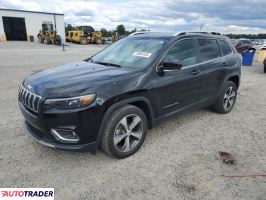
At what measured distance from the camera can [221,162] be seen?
11.1ft

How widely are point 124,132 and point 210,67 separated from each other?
2.22 metres

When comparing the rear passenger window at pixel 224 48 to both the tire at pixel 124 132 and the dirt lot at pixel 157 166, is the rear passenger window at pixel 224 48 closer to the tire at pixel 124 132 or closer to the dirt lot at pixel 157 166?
the dirt lot at pixel 157 166

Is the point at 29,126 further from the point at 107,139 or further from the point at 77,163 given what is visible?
the point at 107,139

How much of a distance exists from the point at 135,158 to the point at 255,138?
2.23 metres

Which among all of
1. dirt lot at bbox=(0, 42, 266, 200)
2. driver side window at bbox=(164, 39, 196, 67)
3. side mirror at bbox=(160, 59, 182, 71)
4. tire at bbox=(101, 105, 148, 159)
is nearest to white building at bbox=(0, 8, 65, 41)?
driver side window at bbox=(164, 39, 196, 67)

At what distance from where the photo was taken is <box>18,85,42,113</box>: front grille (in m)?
2.94

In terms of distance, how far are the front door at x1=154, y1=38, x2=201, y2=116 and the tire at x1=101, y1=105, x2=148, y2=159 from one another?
45 cm

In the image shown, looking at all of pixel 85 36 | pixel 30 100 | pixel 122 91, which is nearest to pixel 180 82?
pixel 122 91

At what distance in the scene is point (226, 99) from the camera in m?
5.23

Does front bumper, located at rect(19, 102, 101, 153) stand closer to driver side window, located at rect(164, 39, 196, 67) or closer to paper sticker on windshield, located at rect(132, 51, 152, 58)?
paper sticker on windshield, located at rect(132, 51, 152, 58)

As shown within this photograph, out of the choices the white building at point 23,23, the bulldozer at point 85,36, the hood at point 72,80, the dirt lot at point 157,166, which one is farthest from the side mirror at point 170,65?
the white building at point 23,23

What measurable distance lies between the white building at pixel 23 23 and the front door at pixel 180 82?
3466 centimetres

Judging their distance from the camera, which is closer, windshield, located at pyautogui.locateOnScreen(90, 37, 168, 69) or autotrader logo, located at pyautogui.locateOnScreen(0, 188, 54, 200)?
autotrader logo, located at pyautogui.locateOnScreen(0, 188, 54, 200)

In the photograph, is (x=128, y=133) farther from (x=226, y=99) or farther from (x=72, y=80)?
(x=226, y=99)
